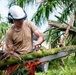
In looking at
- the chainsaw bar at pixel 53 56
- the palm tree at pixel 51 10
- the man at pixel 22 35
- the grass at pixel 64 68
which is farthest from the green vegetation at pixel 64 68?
the chainsaw bar at pixel 53 56

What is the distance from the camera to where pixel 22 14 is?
3.33m

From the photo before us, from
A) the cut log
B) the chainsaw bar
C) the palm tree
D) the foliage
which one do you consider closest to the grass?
the palm tree

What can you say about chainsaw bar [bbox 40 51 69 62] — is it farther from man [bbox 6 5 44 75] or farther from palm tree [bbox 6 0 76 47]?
palm tree [bbox 6 0 76 47]

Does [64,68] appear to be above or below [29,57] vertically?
below

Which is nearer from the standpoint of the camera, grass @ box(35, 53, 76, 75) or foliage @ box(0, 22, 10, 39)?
grass @ box(35, 53, 76, 75)

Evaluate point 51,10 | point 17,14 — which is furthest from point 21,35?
point 51,10

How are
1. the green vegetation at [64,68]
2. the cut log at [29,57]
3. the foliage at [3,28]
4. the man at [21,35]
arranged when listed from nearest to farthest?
the cut log at [29,57] < the man at [21,35] < the green vegetation at [64,68] < the foliage at [3,28]

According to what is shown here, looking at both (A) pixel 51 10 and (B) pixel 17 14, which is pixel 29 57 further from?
(A) pixel 51 10

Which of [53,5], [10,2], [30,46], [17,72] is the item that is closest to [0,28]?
[10,2]

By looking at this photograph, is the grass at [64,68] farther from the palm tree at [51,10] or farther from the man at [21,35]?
the man at [21,35]

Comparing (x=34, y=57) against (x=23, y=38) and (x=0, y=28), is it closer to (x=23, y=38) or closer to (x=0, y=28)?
(x=23, y=38)

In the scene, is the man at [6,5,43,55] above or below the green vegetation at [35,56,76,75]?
above

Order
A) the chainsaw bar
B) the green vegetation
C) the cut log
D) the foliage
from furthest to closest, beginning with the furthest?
the foliage < the green vegetation < the chainsaw bar < the cut log

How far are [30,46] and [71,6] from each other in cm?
223
